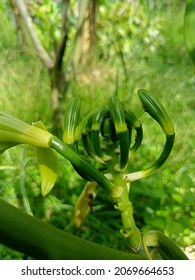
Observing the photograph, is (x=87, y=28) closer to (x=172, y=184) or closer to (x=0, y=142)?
(x=172, y=184)

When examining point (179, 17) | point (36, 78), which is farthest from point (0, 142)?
point (179, 17)

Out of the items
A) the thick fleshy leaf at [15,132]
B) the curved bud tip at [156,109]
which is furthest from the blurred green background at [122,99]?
the thick fleshy leaf at [15,132]

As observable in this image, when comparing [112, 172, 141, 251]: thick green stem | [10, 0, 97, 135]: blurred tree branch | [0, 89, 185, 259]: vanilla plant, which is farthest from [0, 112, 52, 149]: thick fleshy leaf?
[10, 0, 97, 135]: blurred tree branch

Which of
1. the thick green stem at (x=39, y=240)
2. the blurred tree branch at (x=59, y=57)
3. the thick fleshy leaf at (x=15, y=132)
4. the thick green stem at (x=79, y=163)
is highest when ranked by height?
the blurred tree branch at (x=59, y=57)

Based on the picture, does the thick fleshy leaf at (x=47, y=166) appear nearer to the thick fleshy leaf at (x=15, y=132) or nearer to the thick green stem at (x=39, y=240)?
the thick fleshy leaf at (x=15, y=132)

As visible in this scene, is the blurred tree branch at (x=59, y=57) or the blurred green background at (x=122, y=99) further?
the blurred tree branch at (x=59, y=57)

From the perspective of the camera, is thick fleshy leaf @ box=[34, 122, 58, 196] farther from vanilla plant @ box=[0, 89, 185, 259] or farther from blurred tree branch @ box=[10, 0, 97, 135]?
blurred tree branch @ box=[10, 0, 97, 135]
